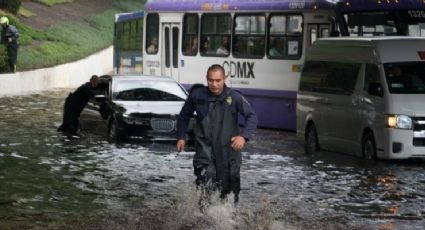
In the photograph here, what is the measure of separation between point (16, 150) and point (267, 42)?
7736 millimetres

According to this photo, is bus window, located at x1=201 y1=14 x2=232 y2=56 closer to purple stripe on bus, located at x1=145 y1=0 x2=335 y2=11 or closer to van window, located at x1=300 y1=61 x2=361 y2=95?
purple stripe on bus, located at x1=145 y1=0 x2=335 y2=11

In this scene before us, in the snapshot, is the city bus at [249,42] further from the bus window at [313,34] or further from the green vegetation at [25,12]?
the green vegetation at [25,12]

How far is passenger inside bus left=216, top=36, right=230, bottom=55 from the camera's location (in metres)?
24.3

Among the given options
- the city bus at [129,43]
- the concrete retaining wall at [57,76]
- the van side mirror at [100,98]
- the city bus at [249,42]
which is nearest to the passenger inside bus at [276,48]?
the city bus at [249,42]

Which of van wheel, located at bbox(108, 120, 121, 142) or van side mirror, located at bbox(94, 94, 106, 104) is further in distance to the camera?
van side mirror, located at bbox(94, 94, 106, 104)

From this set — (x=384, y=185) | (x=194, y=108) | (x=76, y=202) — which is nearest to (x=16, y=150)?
(x=76, y=202)

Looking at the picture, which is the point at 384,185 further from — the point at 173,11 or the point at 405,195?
the point at 173,11

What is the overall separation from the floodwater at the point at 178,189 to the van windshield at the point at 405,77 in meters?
1.30

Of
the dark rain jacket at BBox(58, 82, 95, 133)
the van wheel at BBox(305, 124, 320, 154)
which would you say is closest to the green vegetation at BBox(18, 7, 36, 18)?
the dark rain jacket at BBox(58, 82, 95, 133)

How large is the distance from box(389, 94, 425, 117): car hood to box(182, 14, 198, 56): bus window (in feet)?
31.8

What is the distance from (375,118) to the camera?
653 inches

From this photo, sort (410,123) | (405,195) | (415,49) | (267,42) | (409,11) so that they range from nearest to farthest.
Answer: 1. (405,195)
2. (410,123)
3. (415,49)
4. (409,11)
5. (267,42)

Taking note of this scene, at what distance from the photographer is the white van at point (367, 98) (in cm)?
1625

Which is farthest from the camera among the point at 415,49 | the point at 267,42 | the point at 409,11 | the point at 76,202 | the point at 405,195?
the point at 267,42
